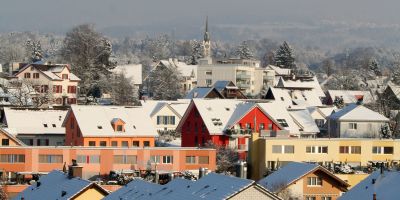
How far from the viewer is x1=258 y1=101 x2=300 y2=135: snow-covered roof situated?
77.5 meters

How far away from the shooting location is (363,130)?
80.0 m

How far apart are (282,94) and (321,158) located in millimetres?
42683

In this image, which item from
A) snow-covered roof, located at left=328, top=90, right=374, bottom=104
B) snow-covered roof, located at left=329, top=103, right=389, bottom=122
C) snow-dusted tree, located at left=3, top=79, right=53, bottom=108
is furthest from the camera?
snow-covered roof, located at left=328, top=90, right=374, bottom=104

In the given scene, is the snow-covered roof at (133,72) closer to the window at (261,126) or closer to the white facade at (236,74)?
the white facade at (236,74)

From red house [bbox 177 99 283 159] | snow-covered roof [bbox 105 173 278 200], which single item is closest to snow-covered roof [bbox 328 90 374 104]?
red house [bbox 177 99 283 159]

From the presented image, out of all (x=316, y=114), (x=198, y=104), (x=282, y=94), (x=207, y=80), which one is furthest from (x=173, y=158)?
(x=207, y=80)

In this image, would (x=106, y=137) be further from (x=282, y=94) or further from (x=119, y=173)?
(x=282, y=94)

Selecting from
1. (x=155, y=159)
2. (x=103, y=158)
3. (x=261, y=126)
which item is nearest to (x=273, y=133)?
(x=261, y=126)

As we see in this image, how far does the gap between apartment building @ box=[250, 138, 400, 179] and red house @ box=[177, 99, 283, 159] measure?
28.7 feet

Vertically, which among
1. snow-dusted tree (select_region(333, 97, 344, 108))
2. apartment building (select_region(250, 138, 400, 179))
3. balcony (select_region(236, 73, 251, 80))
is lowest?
apartment building (select_region(250, 138, 400, 179))

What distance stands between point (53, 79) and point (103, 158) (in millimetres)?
45303

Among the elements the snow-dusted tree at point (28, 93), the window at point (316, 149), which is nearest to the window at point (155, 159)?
the window at point (316, 149)

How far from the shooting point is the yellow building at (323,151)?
6366cm

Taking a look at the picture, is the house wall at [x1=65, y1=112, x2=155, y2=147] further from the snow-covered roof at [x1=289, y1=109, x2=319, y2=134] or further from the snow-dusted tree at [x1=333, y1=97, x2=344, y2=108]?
the snow-dusted tree at [x1=333, y1=97, x2=344, y2=108]
